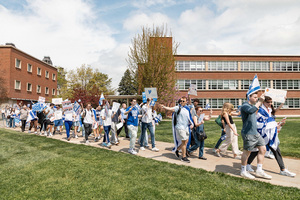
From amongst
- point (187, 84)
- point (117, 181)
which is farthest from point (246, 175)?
point (187, 84)

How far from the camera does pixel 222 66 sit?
3962cm

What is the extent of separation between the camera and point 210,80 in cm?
3906

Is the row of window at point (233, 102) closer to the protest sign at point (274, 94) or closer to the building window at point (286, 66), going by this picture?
the building window at point (286, 66)

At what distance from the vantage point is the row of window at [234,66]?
128 ft

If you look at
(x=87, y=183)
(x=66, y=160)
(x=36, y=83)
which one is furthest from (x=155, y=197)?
(x=36, y=83)

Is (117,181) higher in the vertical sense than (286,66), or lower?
lower

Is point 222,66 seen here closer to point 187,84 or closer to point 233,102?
point 233,102

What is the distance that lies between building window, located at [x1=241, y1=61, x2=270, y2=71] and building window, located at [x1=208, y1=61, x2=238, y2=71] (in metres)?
1.53

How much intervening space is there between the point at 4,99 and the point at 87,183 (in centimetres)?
3300

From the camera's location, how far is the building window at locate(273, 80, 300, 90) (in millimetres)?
39906

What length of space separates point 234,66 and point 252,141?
37.9 m

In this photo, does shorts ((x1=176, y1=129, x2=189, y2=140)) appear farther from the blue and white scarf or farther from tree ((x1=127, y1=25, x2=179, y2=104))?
tree ((x1=127, y1=25, x2=179, y2=104))

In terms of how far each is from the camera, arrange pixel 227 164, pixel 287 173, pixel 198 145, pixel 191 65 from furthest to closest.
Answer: pixel 191 65
pixel 198 145
pixel 227 164
pixel 287 173

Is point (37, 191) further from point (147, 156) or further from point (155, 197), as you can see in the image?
point (147, 156)
